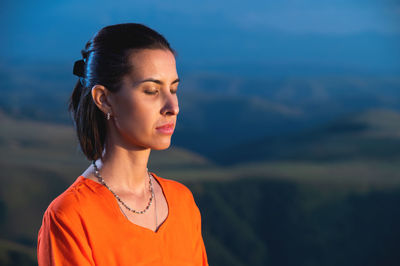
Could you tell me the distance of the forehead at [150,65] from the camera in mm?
1145

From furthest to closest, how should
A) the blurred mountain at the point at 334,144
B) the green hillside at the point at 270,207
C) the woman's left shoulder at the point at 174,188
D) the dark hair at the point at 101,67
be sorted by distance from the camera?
the blurred mountain at the point at 334,144 < the green hillside at the point at 270,207 < the woman's left shoulder at the point at 174,188 < the dark hair at the point at 101,67

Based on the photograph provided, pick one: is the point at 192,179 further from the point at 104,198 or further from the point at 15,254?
the point at 104,198

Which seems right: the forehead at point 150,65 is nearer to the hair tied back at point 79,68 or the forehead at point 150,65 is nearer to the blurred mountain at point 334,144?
the hair tied back at point 79,68

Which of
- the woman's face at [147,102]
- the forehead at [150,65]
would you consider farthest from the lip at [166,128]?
the forehead at [150,65]

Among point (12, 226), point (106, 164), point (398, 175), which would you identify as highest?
point (106, 164)

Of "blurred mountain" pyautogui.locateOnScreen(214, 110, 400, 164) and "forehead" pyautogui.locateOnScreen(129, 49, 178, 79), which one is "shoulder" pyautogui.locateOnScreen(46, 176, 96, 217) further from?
"blurred mountain" pyautogui.locateOnScreen(214, 110, 400, 164)

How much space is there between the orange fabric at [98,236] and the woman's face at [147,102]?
17 centimetres

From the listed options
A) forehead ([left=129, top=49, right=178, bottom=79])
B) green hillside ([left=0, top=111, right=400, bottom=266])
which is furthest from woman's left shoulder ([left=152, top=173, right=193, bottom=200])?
green hillside ([left=0, top=111, right=400, bottom=266])

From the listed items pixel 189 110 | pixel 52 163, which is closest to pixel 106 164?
pixel 52 163

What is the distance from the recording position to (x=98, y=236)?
1.10 m

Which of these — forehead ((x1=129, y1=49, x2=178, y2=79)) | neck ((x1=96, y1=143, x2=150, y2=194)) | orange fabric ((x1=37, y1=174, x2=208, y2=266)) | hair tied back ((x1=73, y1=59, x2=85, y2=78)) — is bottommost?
orange fabric ((x1=37, y1=174, x2=208, y2=266))

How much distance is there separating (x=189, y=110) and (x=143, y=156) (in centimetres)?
758

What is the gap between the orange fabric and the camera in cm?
105

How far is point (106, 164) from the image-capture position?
3.95 feet
